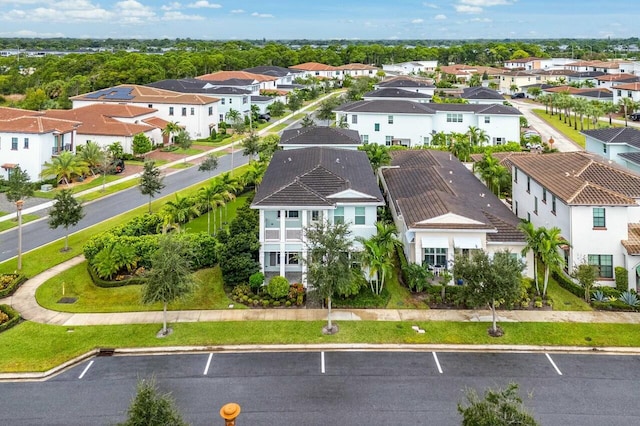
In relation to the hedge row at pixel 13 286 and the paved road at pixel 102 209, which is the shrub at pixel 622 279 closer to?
the hedge row at pixel 13 286

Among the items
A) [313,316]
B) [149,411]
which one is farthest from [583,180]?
[149,411]

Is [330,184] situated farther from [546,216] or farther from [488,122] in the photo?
[488,122]

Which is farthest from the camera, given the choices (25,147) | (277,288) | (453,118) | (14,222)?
(453,118)

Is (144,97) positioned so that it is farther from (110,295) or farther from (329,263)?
(329,263)

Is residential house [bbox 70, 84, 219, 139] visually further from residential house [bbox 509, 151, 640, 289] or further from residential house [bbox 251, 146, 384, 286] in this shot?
residential house [bbox 509, 151, 640, 289]

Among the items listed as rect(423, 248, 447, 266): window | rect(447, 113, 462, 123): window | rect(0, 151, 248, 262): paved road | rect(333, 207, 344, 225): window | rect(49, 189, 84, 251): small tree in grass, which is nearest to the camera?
rect(423, 248, 447, 266): window

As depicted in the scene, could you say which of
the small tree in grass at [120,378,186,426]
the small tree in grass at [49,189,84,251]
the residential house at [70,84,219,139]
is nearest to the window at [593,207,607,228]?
the small tree in grass at [120,378,186,426]

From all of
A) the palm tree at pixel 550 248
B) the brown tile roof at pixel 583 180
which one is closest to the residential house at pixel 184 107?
the brown tile roof at pixel 583 180
